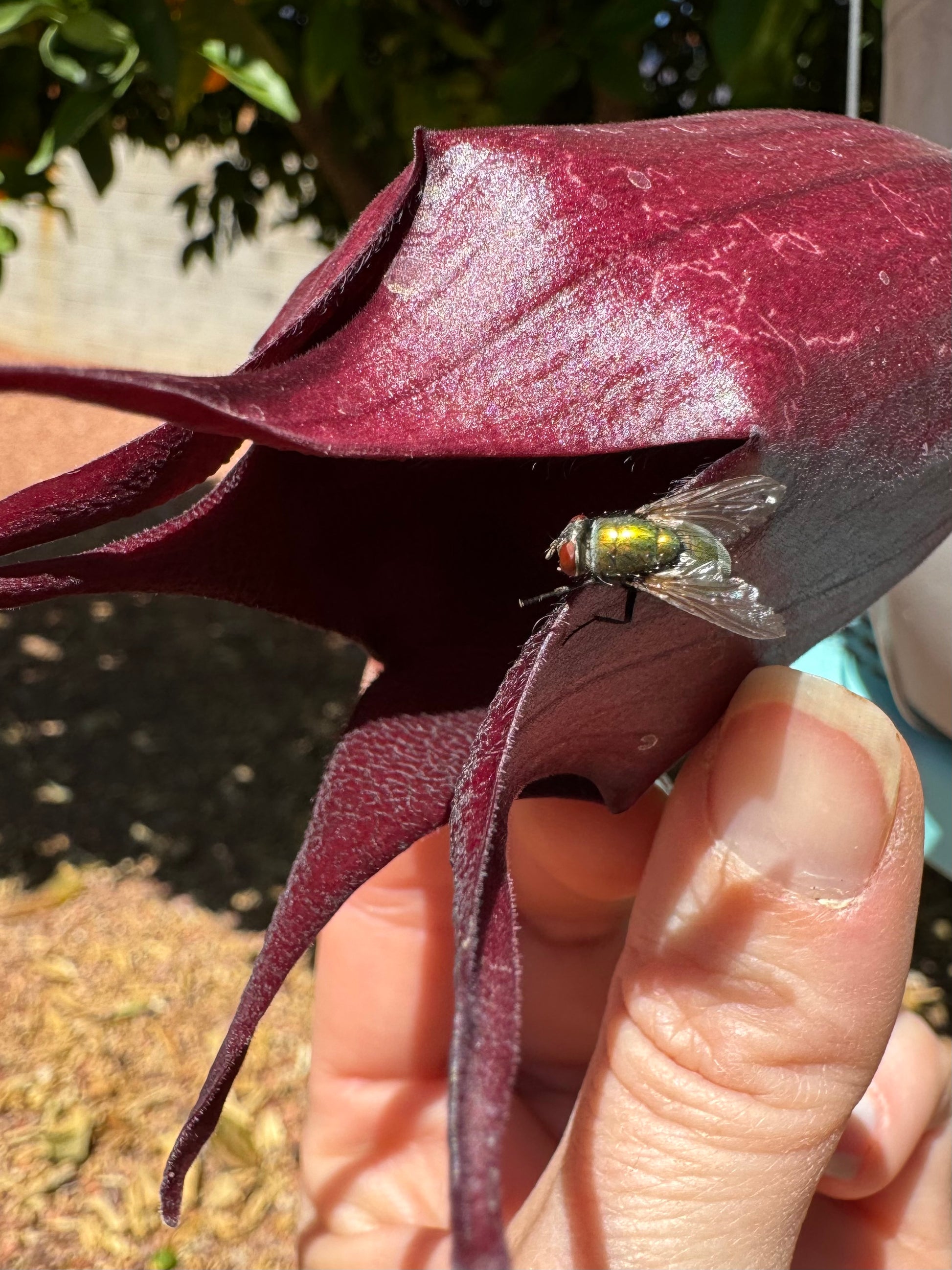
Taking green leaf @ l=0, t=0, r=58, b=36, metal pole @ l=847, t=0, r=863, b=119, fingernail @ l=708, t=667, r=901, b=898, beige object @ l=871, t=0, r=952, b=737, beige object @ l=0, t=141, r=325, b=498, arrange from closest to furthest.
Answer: fingernail @ l=708, t=667, r=901, b=898
beige object @ l=871, t=0, r=952, b=737
metal pole @ l=847, t=0, r=863, b=119
green leaf @ l=0, t=0, r=58, b=36
beige object @ l=0, t=141, r=325, b=498

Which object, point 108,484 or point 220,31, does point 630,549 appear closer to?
point 108,484

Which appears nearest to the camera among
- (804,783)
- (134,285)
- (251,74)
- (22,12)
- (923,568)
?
(804,783)

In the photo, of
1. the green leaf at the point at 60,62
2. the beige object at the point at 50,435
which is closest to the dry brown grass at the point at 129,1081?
the green leaf at the point at 60,62

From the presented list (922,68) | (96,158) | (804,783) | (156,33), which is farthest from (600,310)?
(96,158)

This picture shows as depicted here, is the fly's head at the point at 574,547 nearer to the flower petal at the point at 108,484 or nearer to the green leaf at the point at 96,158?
the flower petal at the point at 108,484

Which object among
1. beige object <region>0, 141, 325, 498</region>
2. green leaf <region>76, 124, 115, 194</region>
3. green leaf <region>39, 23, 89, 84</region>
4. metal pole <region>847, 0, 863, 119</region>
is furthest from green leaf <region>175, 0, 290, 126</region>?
beige object <region>0, 141, 325, 498</region>

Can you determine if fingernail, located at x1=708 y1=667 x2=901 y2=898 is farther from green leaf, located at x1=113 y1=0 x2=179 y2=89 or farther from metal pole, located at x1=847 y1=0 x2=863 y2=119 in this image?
green leaf, located at x1=113 y1=0 x2=179 y2=89
